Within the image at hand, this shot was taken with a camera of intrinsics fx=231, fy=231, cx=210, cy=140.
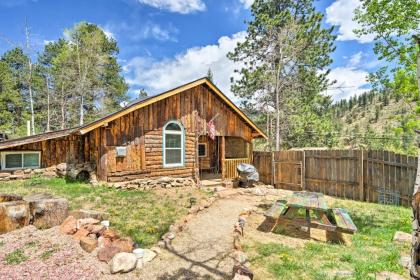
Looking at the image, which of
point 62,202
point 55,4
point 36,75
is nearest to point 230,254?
point 62,202

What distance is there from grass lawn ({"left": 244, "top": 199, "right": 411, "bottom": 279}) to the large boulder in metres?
4.02

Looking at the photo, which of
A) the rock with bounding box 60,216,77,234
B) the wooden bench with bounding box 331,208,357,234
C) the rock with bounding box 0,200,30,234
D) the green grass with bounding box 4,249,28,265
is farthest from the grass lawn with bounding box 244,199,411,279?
the rock with bounding box 0,200,30,234

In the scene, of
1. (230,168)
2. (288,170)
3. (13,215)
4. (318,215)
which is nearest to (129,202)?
(13,215)

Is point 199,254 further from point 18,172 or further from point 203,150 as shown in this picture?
point 203,150

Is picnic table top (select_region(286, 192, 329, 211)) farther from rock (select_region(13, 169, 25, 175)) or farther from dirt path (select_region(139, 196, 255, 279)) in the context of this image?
rock (select_region(13, 169, 25, 175))

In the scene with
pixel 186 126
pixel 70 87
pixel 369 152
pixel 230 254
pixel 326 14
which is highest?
pixel 326 14

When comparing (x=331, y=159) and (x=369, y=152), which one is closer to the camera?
(x=369, y=152)

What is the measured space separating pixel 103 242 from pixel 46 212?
1.59 meters

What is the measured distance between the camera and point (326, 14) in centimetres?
1759

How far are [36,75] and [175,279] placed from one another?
1147 inches

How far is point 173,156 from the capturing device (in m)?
10.9

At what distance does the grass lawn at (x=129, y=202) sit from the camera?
537 centimetres

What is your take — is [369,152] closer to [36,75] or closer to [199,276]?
[199,276]

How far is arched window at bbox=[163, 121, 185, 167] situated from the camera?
1063 cm
